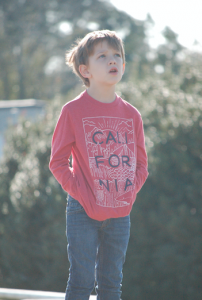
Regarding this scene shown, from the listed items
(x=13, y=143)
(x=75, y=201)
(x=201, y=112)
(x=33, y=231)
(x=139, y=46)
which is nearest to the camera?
(x=75, y=201)

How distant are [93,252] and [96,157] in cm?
53

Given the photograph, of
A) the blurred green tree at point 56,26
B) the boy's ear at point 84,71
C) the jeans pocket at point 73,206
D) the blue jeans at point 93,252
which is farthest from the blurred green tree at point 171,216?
the blurred green tree at point 56,26

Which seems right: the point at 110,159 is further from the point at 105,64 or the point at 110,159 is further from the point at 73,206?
the point at 105,64

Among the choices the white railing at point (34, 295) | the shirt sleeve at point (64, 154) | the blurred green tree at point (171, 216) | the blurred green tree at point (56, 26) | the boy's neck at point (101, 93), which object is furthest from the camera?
the blurred green tree at point (56, 26)

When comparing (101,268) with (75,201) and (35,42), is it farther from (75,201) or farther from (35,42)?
(35,42)

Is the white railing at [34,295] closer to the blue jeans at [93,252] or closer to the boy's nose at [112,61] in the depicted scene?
the blue jeans at [93,252]

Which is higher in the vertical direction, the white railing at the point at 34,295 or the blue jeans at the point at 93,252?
the blue jeans at the point at 93,252

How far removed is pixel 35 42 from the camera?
31.2 m

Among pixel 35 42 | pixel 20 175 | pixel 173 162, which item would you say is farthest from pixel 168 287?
pixel 35 42

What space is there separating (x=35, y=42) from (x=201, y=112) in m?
27.5

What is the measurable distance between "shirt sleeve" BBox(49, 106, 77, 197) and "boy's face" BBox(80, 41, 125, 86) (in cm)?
27

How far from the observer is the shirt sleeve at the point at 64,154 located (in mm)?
2016

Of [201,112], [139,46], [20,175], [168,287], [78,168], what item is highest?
[139,46]

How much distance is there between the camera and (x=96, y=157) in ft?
6.80
